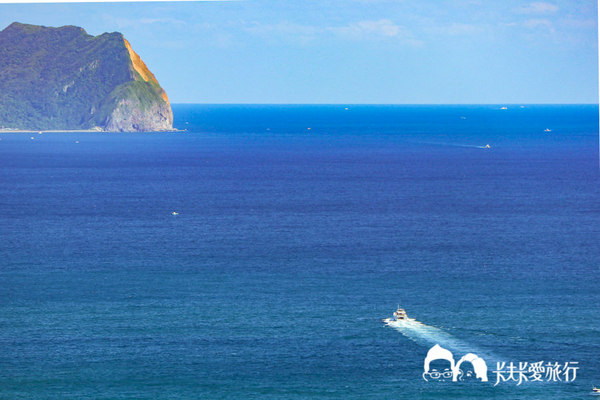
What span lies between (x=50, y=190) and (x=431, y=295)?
44.7 metres

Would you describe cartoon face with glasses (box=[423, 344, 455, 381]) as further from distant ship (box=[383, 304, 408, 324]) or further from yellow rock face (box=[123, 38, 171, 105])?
yellow rock face (box=[123, 38, 171, 105])

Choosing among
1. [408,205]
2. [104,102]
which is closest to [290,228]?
[408,205]

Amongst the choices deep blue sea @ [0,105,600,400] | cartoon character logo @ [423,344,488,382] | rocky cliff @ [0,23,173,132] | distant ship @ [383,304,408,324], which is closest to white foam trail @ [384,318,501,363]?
distant ship @ [383,304,408,324]

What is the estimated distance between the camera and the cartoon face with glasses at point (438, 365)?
107ft

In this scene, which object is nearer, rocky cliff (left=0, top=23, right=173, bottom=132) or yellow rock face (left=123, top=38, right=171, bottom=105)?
rocky cliff (left=0, top=23, right=173, bottom=132)

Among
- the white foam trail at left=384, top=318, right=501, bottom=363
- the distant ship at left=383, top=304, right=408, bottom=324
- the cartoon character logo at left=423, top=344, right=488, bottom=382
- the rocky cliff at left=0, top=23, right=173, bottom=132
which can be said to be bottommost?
the cartoon character logo at left=423, top=344, right=488, bottom=382

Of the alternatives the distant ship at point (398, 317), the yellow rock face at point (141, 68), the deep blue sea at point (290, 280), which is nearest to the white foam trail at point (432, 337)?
the distant ship at point (398, 317)

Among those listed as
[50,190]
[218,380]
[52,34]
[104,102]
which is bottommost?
[218,380]

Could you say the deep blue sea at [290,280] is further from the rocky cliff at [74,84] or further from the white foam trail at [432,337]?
the rocky cliff at [74,84]

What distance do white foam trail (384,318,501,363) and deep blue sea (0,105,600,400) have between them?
0.11 meters

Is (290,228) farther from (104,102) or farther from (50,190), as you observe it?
(104,102)

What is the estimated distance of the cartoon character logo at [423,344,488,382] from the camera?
32.4 metres

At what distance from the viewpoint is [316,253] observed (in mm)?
50562

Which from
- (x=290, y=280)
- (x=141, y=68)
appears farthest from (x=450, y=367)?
(x=141, y=68)
